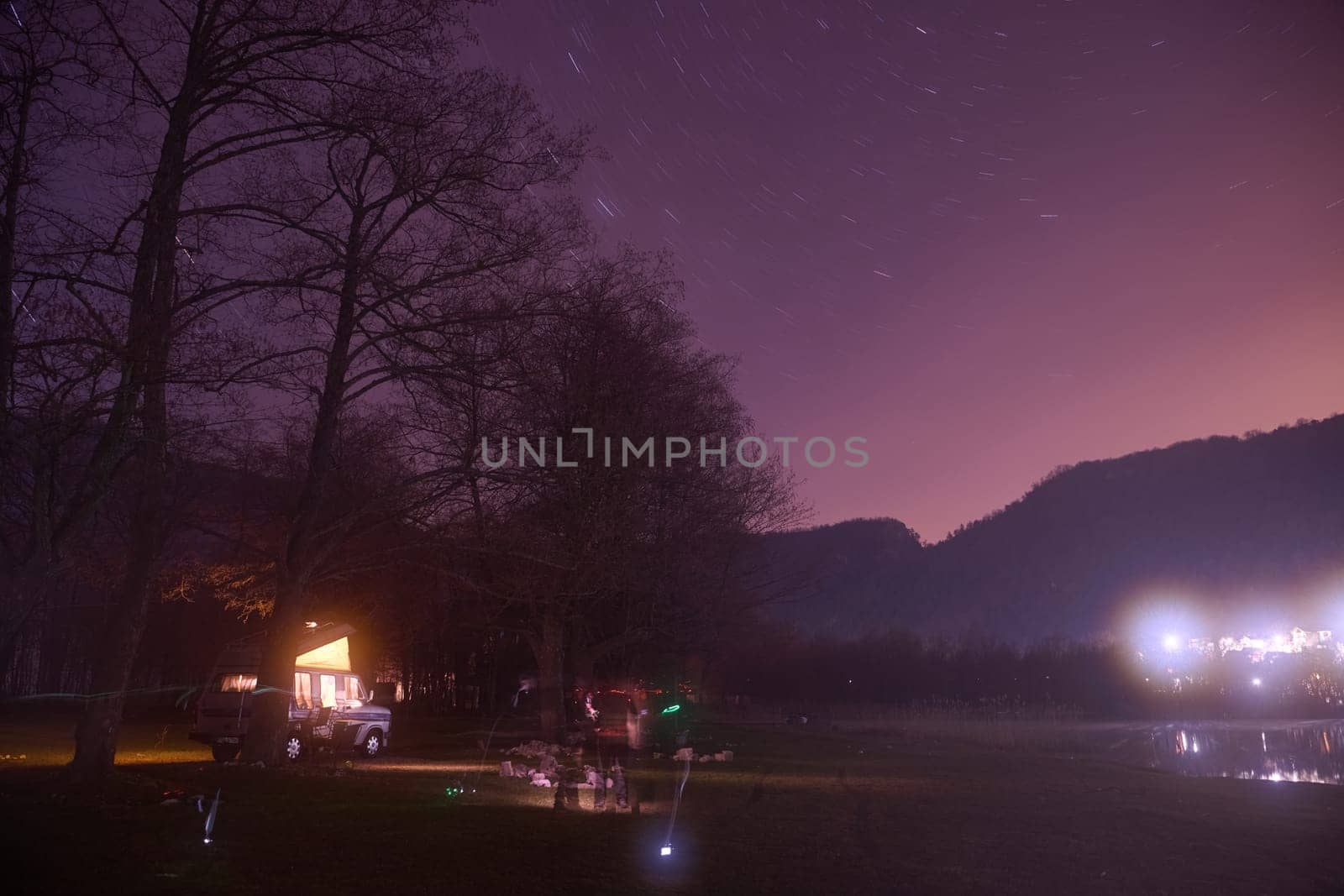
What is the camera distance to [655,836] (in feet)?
36.2

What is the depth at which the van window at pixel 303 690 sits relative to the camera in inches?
852

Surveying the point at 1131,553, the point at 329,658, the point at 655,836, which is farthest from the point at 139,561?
the point at 1131,553

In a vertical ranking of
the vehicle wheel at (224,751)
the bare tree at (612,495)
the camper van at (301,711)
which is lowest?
the vehicle wheel at (224,751)

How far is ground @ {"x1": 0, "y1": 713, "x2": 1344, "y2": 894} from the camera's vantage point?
816 cm

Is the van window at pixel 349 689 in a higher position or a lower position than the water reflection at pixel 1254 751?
higher

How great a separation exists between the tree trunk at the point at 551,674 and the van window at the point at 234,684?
694 cm

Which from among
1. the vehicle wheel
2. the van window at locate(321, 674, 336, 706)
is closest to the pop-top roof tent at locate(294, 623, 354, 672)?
the van window at locate(321, 674, 336, 706)

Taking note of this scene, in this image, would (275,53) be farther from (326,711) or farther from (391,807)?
(326,711)

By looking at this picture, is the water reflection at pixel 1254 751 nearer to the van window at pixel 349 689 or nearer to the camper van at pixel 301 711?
the camper van at pixel 301 711

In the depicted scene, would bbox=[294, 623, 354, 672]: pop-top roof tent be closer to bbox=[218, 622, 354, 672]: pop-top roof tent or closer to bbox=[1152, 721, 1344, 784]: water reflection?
bbox=[218, 622, 354, 672]: pop-top roof tent

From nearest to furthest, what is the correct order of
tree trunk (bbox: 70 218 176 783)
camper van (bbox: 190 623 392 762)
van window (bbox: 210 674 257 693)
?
1. tree trunk (bbox: 70 218 176 783)
2. camper van (bbox: 190 623 392 762)
3. van window (bbox: 210 674 257 693)

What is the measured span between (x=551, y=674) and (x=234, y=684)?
7735 millimetres

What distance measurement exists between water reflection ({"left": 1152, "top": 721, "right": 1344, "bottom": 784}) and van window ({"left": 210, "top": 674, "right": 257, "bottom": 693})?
21520 millimetres

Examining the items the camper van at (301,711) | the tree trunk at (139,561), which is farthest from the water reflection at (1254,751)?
the tree trunk at (139,561)
